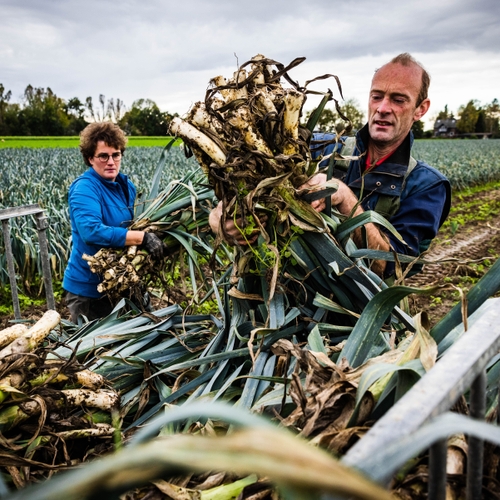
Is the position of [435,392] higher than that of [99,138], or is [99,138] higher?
[99,138]

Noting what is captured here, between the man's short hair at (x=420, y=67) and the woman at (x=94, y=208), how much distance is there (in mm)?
1753

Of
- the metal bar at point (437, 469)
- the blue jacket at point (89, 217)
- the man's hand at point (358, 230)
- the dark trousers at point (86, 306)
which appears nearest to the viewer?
the metal bar at point (437, 469)

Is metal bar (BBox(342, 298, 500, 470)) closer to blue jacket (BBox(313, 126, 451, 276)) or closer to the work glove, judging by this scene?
blue jacket (BBox(313, 126, 451, 276))

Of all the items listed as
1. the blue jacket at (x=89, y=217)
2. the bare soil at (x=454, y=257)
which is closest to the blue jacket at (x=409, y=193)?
the blue jacket at (x=89, y=217)

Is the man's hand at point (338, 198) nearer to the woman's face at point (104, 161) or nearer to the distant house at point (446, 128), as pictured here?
the woman's face at point (104, 161)

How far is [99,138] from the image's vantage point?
10.1 ft

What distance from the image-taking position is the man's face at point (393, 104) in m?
2.33

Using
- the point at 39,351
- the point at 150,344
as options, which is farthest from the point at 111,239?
the point at 39,351

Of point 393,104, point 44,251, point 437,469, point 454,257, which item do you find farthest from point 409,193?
point 454,257

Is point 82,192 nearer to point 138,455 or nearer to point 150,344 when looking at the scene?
point 150,344

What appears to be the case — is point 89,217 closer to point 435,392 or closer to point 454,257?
point 435,392

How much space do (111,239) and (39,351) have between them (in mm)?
1208

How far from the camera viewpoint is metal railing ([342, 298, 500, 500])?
18.3 inches

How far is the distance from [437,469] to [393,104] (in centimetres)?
209
